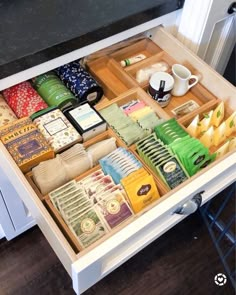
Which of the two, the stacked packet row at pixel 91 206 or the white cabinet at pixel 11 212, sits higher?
the white cabinet at pixel 11 212

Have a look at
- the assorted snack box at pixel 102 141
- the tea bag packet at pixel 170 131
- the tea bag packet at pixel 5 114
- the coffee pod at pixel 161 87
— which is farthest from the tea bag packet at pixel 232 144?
the tea bag packet at pixel 5 114

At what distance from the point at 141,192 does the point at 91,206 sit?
0.37 ft

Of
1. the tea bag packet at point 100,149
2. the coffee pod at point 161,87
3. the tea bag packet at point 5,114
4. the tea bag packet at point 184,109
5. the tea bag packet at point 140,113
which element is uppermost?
the tea bag packet at point 5,114

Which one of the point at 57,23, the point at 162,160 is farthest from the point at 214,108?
the point at 57,23

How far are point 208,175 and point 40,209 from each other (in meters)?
0.36

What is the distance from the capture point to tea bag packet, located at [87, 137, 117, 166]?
2.88 feet

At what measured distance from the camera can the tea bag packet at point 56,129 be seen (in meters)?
0.87

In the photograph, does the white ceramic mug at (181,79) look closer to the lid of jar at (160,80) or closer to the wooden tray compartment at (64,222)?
the lid of jar at (160,80)

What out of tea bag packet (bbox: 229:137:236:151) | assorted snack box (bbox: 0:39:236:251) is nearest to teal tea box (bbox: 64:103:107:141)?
assorted snack box (bbox: 0:39:236:251)

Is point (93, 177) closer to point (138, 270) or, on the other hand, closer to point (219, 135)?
point (219, 135)

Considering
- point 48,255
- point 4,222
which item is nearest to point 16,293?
point 48,255

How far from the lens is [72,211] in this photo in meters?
0.79

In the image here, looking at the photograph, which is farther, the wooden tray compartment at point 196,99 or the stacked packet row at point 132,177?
the wooden tray compartment at point 196,99

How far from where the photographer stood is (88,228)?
0.76 metres
